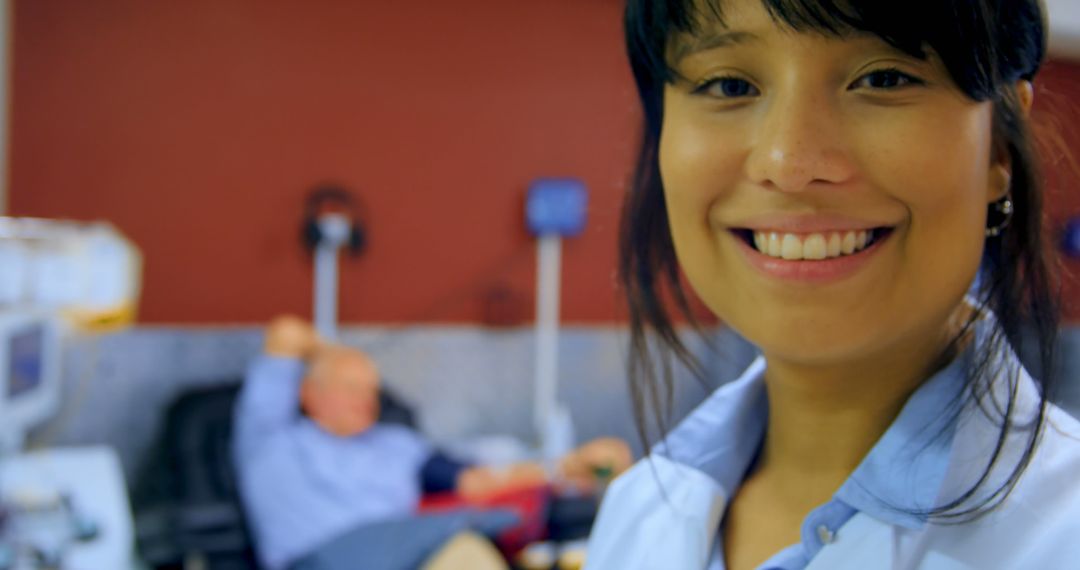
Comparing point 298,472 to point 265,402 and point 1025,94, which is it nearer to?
point 265,402

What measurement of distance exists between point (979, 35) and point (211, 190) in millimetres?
3110

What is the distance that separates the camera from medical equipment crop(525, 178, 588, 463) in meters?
3.60

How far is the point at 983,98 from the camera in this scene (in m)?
0.55

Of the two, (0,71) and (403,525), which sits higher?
(0,71)

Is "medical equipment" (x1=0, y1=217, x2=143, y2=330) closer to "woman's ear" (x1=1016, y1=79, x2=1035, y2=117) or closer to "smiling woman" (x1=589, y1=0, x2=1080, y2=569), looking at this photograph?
"smiling woman" (x1=589, y1=0, x2=1080, y2=569)

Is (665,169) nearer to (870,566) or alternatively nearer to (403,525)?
(870,566)

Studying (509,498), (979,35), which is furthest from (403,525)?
(979,35)

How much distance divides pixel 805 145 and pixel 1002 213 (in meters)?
0.18

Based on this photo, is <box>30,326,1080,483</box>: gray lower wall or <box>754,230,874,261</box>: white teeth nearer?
<box>754,230,874,261</box>: white teeth

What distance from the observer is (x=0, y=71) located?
2953 millimetres

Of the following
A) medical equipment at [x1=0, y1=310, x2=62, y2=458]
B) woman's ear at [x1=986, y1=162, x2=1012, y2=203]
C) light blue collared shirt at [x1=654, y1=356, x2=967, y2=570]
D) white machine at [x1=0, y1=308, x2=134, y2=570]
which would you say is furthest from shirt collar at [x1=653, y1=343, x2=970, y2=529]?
medical equipment at [x1=0, y1=310, x2=62, y2=458]

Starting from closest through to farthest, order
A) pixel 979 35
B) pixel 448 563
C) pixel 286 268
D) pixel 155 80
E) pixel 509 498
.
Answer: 1. pixel 979 35
2. pixel 448 563
3. pixel 509 498
4. pixel 155 80
5. pixel 286 268

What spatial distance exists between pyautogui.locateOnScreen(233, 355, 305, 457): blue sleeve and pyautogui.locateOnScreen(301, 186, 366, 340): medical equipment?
1.38 ft

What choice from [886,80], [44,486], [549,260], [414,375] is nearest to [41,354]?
[44,486]
